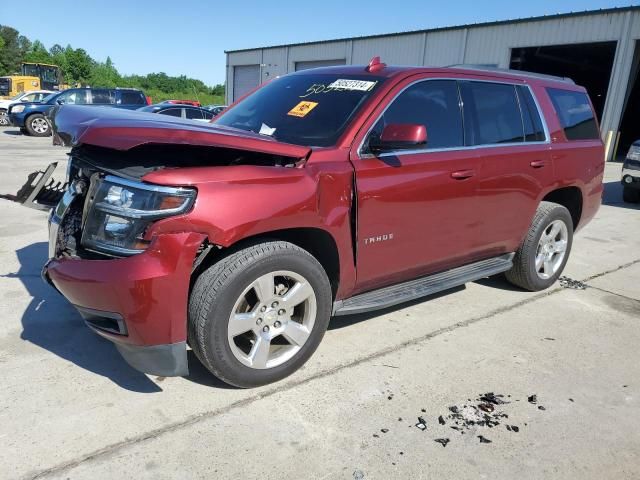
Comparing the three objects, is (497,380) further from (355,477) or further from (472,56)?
(472,56)

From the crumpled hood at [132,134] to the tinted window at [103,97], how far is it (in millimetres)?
17383

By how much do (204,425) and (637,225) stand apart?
7837 mm

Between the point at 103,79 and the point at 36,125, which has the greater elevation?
the point at 103,79

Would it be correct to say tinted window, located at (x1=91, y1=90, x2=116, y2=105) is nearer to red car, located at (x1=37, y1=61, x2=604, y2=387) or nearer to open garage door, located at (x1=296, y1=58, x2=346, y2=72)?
open garage door, located at (x1=296, y1=58, x2=346, y2=72)

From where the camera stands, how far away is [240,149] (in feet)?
8.43

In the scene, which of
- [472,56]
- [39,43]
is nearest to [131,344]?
[472,56]

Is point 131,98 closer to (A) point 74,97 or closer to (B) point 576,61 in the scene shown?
(A) point 74,97

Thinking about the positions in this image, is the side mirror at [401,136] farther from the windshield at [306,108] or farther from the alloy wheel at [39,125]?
the alloy wheel at [39,125]

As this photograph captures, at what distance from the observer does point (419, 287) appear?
3637 millimetres

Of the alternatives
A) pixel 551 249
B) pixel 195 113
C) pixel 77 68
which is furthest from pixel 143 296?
pixel 77 68

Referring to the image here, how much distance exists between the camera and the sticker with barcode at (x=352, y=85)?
344 centimetres

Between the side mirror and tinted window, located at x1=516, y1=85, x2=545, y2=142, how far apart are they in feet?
5.62

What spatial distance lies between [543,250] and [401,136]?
95.5 inches

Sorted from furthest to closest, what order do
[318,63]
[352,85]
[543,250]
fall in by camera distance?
[318,63]
[543,250]
[352,85]
